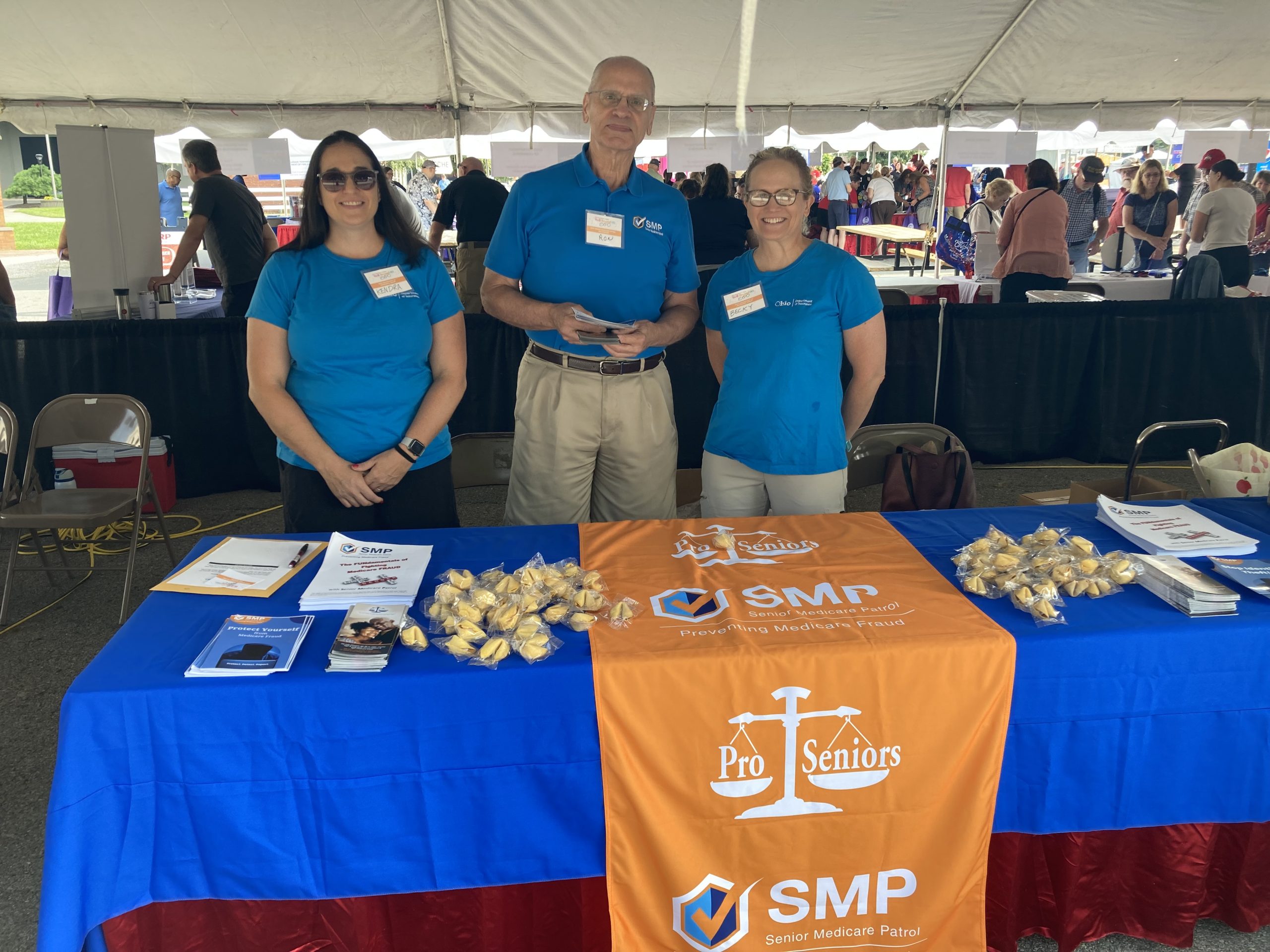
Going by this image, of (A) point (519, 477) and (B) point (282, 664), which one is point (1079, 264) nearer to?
(A) point (519, 477)

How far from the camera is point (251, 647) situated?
139 cm

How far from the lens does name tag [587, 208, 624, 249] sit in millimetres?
2264

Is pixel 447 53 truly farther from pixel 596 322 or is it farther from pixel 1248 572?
pixel 1248 572

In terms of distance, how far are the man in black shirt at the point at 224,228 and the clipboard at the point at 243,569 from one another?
3.35 metres

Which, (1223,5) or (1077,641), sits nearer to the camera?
(1077,641)

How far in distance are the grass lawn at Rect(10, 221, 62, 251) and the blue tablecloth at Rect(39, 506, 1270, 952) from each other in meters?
19.8

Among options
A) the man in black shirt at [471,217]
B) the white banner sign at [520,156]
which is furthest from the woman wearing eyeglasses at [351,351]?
the white banner sign at [520,156]

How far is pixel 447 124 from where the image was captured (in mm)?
7422

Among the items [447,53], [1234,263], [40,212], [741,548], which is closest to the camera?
[741,548]

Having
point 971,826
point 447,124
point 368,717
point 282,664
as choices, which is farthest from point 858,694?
point 447,124

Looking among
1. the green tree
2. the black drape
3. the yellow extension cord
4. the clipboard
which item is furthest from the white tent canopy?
the green tree

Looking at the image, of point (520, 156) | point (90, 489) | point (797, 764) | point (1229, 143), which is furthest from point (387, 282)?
point (1229, 143)

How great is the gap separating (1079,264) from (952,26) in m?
2.24

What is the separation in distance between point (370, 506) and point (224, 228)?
11.3ft
